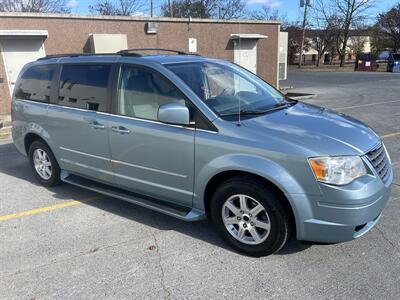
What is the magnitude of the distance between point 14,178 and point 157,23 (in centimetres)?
1040

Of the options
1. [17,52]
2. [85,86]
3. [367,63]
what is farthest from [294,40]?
[85,86]

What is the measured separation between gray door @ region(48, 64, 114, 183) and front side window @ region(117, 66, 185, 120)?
25 centimetres

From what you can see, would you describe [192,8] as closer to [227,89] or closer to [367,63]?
[367,63]

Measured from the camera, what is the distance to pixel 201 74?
159 inches

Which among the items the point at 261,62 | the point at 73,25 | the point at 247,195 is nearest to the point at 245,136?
the point at 247,195

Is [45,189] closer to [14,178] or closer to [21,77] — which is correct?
[14,178]

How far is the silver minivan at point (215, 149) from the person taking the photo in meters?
3.02

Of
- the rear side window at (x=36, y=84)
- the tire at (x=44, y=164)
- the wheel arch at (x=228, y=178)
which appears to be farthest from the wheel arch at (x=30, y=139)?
the wheel arch at (x=228, y=178)

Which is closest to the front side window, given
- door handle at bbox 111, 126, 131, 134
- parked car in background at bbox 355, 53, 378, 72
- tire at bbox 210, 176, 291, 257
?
door handle at bbox 111, 126, 131, 134

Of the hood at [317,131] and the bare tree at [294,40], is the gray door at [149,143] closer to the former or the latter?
the hood at [317,131]

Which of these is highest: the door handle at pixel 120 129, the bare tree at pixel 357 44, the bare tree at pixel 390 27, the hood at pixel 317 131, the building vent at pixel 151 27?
the bare tree at pixel 390 27

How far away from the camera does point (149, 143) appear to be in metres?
3.83

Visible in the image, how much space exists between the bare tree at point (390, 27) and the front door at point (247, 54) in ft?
153

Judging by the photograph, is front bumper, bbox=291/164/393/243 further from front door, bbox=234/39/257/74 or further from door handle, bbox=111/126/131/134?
front door, bbox=234/39/257/74
